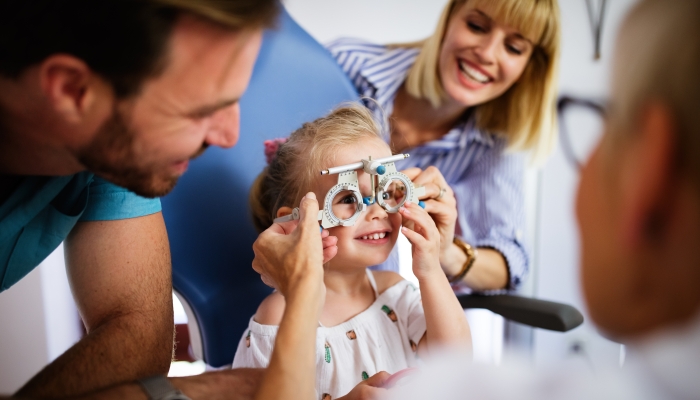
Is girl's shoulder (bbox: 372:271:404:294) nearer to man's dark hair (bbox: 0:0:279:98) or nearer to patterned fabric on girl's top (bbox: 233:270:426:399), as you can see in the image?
patterned fabric on girl's top (bbox: 233:270:426:399)

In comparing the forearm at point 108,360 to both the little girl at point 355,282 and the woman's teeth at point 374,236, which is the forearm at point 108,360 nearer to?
the little girl at point 355,282

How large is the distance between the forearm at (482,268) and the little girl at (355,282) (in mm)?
101

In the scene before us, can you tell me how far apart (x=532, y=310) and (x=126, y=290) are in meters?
0.74

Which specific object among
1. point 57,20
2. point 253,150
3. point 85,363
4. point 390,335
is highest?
point 57,20

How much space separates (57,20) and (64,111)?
0.10 m

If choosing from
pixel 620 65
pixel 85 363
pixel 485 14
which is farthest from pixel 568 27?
pixel 85 363

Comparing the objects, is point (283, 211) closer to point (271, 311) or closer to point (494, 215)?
point (271, 311)

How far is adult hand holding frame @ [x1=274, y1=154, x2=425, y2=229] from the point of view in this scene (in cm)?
83

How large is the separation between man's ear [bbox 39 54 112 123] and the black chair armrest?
812 mm

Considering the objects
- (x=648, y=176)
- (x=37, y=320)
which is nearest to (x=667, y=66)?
(x=648, y=176)

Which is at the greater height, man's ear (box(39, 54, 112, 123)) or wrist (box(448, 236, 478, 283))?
man's ear (box(39, 54, 112, 123))

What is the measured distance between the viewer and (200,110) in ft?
2.09

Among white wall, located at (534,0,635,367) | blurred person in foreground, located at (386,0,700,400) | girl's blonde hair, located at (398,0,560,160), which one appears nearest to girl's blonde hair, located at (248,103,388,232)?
girl's blonde hair, located at (398,0,560,160)

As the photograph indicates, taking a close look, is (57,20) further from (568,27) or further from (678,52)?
(568,27)
